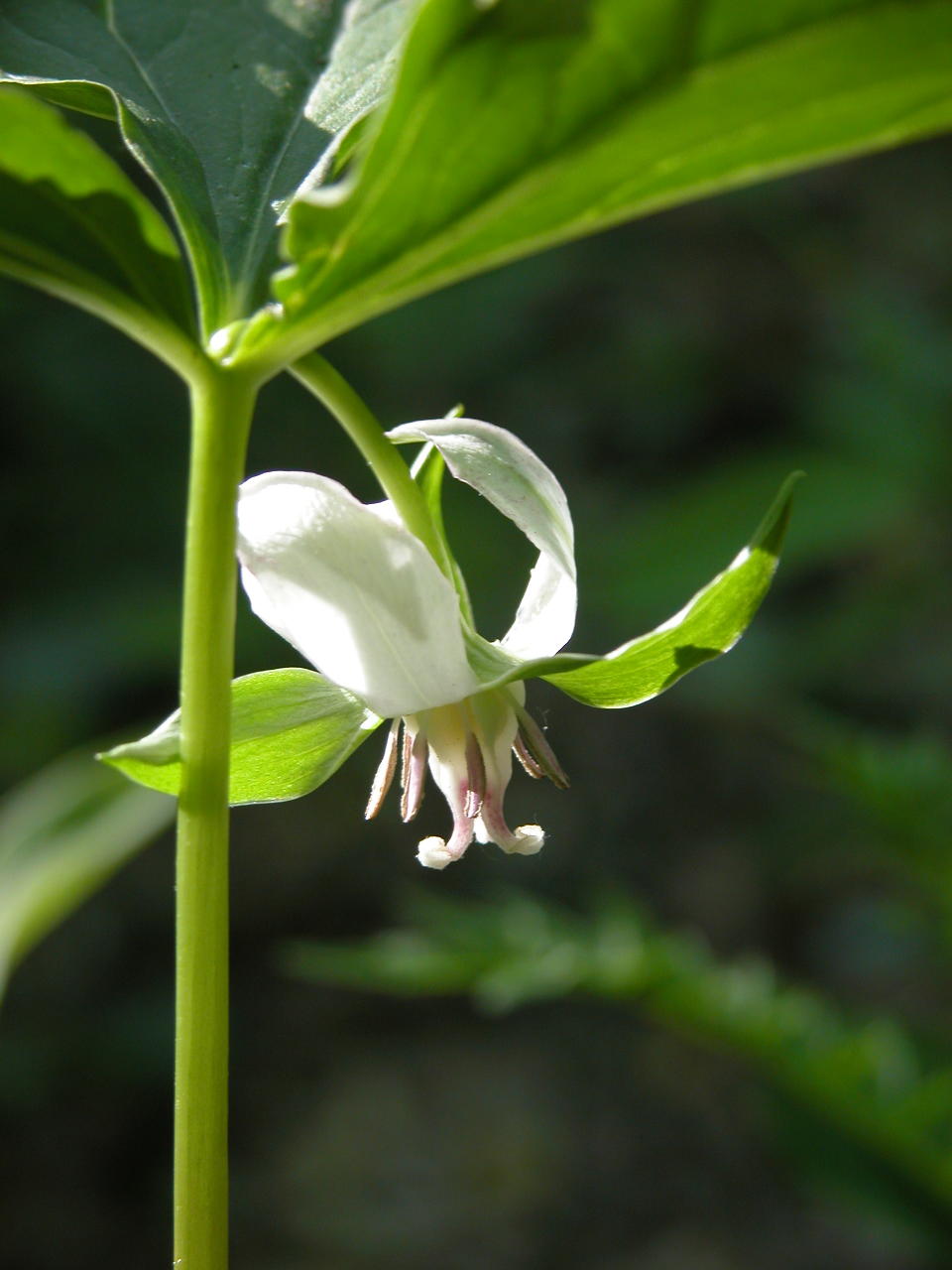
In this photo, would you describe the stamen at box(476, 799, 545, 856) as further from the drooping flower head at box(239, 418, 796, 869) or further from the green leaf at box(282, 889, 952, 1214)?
the green leaf at box(282, 889, 952, 1214)

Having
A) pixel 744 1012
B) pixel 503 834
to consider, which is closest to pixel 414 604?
pixel 503 834

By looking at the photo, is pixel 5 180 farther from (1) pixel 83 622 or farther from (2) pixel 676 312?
(2) pixel 676 312

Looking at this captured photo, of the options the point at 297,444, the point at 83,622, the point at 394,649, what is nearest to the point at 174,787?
the point at 394,649

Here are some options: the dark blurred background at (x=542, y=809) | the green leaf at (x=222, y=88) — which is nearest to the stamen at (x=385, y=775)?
the green leaf at (x=222, y=88)

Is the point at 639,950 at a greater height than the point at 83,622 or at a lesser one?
lesser

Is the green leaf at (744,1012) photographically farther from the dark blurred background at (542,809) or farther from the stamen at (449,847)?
the stamen at (449,847)
